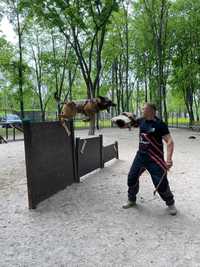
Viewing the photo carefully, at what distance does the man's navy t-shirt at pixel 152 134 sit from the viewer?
3859 millimetres

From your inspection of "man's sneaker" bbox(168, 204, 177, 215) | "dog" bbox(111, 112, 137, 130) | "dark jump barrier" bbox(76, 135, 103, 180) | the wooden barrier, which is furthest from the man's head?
"dark jump barrier" bbox(76, 135, 103, 180)

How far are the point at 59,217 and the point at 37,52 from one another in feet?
76.0

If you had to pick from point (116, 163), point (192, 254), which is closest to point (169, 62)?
point (116, 163)

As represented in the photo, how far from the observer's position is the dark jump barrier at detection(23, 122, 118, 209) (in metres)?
4.23

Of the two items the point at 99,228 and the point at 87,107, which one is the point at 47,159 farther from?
the point at 87,107

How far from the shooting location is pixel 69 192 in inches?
201

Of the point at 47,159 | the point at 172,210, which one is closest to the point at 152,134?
the point at 172,210

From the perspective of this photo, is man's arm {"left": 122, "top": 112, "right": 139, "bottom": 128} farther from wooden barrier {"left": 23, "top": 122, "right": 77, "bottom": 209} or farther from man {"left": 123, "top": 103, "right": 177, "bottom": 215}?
wooden barrier {"left": 23, "top": 122, "right": 77, "bottom": 209}

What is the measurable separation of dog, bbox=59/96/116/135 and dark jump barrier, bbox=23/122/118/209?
104 cm

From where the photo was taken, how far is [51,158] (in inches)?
188

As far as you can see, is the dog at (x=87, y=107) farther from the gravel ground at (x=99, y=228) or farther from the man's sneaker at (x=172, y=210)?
the man's sneaker at (x=172, y=210)

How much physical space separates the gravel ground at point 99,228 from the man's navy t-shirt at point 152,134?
91 centimetres

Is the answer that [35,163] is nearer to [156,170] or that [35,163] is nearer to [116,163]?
[156,170]

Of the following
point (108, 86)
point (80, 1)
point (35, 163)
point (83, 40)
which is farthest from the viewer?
point (108, 86)
